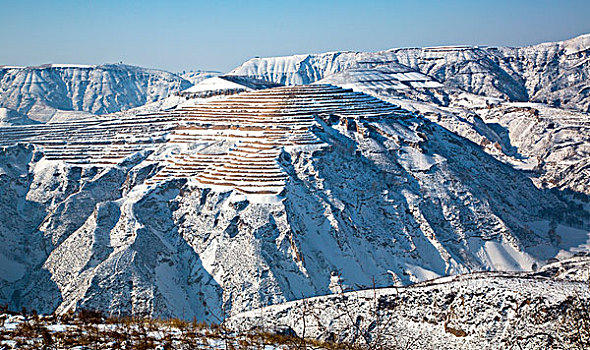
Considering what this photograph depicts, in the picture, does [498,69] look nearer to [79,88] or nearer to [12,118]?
[12,118]

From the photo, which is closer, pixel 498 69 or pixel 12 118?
pixel 12 118

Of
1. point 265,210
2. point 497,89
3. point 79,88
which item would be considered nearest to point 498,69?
point 497,89

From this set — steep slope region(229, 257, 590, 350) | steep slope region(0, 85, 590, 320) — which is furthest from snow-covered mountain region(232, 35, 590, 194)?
steep slope region(229, 257, 590, 350)

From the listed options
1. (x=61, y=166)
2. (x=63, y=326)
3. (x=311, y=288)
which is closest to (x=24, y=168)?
(x=61, y=166)

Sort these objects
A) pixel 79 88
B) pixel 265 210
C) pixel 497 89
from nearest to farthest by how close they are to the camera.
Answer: pixel 265 210, pixel 497 89, pixel 79 88

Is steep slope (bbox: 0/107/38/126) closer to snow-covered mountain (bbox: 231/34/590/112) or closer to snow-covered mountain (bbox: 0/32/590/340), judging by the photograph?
snow-covered mountain (bbox: 0/32/590/340)
